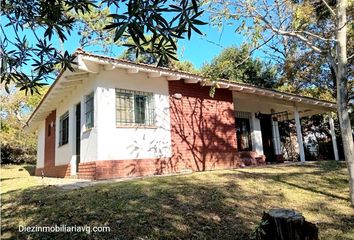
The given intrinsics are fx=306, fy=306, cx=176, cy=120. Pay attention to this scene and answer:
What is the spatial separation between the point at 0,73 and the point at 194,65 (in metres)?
27.3

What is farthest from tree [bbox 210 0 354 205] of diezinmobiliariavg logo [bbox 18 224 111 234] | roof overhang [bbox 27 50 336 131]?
diezinmobiliariavg logo [bbox 18 224 111 234]

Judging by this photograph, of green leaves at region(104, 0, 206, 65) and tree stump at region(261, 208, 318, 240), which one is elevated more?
green leaves at region(104, 0, 206, 65)

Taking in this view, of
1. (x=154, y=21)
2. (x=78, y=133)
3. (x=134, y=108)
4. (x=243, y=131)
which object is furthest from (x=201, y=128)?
(x=154, y=21)

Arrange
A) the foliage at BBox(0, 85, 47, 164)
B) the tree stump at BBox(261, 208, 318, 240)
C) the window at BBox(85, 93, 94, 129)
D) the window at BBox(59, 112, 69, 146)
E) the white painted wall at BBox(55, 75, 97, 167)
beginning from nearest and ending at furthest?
the tree stump at BBox(261, 208, 318, 240) → the white painted wall at BBox(55, 75, 97, 167) → the window at BBox(85, 93, 94, 129) → the window at BBox(59, 112, 69, 146) → the foliage at BBox(0, 85, 47, 164)

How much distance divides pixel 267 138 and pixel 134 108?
9.79 metres

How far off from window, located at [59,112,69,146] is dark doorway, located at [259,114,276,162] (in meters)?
10.4

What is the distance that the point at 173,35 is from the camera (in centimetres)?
229

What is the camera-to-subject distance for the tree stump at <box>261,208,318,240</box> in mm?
3783

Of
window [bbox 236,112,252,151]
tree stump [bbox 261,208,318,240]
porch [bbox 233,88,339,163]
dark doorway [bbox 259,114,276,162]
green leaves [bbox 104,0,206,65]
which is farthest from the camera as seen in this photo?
dark doorway [bbox 259,114,276,162]

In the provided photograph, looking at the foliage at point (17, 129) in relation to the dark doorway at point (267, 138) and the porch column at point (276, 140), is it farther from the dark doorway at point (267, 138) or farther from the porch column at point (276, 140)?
the porch column at point (276, 140)

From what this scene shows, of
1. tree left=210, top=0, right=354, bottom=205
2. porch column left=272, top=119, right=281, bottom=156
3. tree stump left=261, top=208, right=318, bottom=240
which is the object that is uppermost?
tree left=210, top=0, right=354, bottom=205

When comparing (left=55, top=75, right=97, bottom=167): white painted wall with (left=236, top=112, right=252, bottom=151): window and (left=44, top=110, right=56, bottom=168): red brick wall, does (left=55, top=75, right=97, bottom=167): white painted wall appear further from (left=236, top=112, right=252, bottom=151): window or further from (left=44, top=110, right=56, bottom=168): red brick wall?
(left=236, top=112, right=252, bottom=151): window

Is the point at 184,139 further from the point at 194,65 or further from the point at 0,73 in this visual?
the point at 194,65

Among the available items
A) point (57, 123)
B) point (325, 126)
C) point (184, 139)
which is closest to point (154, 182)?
point (184, 139)
